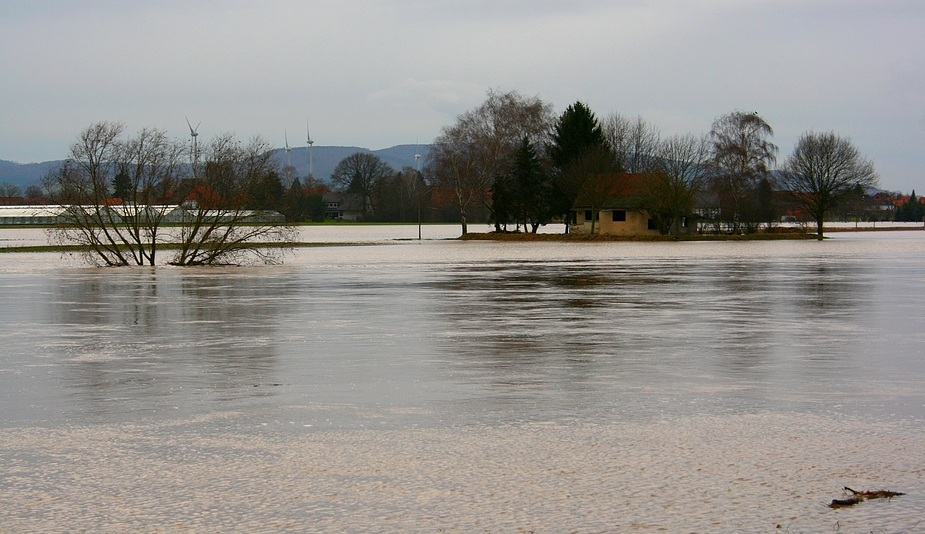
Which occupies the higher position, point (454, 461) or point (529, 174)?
point (529, 174)

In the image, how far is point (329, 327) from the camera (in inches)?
628

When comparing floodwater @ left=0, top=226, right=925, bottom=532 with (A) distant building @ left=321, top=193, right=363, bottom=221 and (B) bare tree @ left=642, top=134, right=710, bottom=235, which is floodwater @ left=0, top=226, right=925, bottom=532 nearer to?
(B) bare tree @ left=642, top=134, right=710, bottom=235

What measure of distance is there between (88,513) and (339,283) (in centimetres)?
2171

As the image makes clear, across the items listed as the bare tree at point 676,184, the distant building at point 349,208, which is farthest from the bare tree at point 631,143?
the distant building at point 349,208

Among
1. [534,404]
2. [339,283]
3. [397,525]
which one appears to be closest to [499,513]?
[397,525]

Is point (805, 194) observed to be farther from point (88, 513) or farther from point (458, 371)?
point (88, 513)

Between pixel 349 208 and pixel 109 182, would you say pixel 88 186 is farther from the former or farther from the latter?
pixel 349 208

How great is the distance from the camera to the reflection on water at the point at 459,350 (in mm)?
9258

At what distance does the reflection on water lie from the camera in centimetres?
926

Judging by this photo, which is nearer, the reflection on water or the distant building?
the reflection on water

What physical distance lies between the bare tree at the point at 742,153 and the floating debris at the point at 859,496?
97.4 meters

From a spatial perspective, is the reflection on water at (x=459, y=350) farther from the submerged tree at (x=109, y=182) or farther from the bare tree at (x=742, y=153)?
the bare tree at (x=742, y=153)

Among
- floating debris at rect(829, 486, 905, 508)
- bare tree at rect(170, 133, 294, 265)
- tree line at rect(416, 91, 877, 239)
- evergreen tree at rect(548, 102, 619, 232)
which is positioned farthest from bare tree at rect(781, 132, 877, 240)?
floating debris at rect(829, 486, 905, 508)

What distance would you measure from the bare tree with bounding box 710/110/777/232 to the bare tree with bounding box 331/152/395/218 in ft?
278
